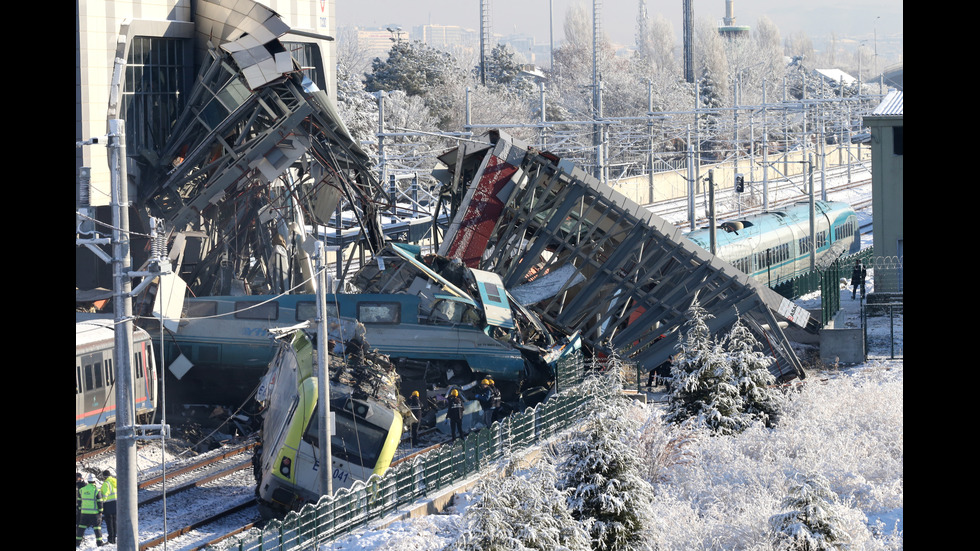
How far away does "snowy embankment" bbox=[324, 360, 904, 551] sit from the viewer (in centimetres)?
1611

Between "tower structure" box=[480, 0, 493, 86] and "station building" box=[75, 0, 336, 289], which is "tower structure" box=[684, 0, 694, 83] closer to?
"tower structure" box=[480, 0, 493, 86]

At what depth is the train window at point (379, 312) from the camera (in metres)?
27.0

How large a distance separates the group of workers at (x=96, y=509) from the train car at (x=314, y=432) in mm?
2518

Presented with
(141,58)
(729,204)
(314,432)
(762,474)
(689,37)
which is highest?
(689,37)

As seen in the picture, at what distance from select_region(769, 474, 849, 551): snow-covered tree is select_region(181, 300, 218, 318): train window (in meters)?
17.1

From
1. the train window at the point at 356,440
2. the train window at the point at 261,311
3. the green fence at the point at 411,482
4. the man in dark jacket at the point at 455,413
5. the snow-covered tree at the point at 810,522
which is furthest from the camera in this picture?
the train window at the point at 261,311

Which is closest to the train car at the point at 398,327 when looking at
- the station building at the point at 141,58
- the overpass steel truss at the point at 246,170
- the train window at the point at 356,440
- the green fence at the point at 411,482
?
the green fence at the point at 411,482

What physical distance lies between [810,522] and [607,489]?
2683 millimetres

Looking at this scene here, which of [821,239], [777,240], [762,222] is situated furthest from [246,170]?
[821,239]

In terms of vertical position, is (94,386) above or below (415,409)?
above

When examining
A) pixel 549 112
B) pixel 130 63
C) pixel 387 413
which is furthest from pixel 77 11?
pixel 549 112

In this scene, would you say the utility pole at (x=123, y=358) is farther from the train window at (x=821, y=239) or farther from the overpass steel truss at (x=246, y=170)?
the train window at (x=821, y=239)

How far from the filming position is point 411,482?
19.0 meters

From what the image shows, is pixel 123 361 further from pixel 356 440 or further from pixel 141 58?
pixel 141 58
